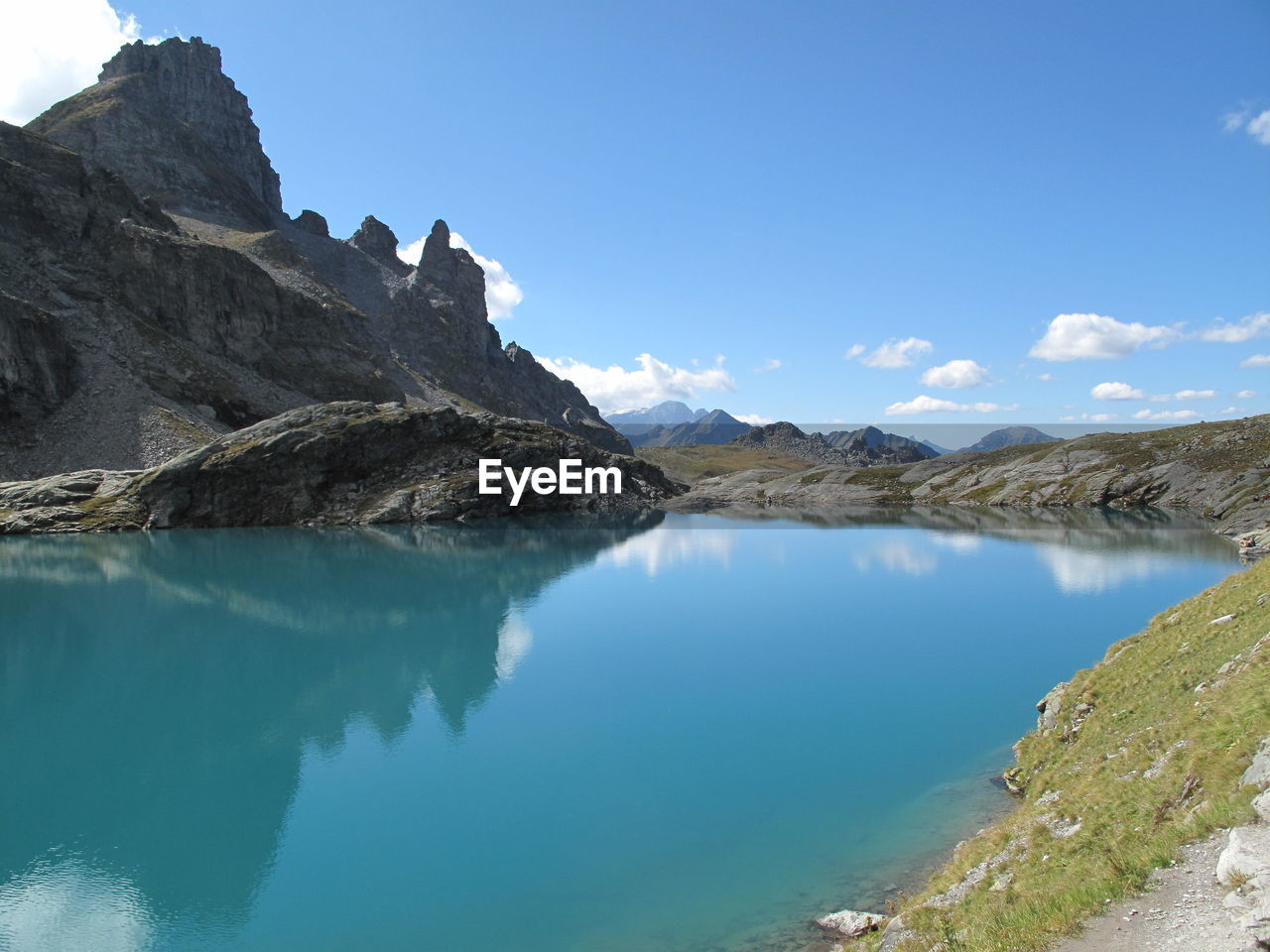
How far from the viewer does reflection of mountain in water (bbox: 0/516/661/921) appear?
63.1 feet

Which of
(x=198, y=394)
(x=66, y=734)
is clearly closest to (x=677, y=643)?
(x=66, y=734)

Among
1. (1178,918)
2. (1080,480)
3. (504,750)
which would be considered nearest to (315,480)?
(504,750)

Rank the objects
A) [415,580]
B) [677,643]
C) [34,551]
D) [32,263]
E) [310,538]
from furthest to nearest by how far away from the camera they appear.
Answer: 1. [32,263]
2. [310,538]
3. [34,551]
4. [415,580]
5. [677,643]

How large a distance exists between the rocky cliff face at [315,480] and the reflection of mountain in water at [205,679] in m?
19.9

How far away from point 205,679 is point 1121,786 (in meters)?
36.6

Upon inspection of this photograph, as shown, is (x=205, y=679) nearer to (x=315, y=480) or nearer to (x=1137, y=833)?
(x=1137, y=833)

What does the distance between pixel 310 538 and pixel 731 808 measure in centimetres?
8329

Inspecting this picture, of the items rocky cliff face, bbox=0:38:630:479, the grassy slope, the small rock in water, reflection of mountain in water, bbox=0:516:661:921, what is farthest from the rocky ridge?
rocky cliff face, bbox=0:38:630:479

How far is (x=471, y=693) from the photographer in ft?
106

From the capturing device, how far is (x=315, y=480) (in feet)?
355

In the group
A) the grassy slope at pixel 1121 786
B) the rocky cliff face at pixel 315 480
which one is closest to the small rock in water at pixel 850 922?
the grassy slope at pixel 1121 786

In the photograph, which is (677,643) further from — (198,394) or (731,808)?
(198,394)

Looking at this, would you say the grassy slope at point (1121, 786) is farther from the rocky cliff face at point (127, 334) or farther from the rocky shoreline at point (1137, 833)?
the rocky cliff face at point (127, 334)

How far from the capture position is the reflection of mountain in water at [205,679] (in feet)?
63.1
